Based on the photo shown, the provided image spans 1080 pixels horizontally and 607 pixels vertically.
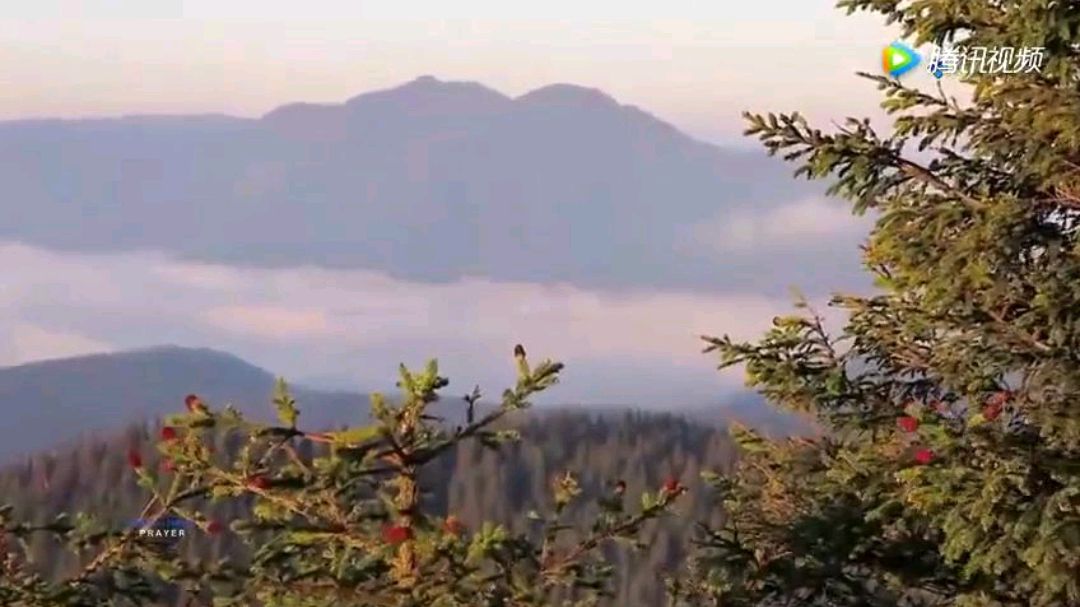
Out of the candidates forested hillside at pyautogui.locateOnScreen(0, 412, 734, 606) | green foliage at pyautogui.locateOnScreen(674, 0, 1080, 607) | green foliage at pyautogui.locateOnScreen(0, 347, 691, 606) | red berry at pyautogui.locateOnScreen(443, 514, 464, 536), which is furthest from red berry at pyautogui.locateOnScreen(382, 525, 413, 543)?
forested hillside at pyautogui.locateOnScreen(0, 412, 734, 606)

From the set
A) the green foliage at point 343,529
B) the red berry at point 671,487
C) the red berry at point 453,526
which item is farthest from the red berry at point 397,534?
the red berry at point 671,487

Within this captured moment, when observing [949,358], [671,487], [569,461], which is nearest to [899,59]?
[949,358]

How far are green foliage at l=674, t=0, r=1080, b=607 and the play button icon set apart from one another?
3.80 ft

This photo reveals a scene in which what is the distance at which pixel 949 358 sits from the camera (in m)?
9.20

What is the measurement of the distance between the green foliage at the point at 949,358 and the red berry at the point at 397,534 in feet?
8.66

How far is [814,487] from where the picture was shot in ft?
32.9

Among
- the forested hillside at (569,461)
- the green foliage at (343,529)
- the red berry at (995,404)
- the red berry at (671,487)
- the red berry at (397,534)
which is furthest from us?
the forested hillside at (569,461)

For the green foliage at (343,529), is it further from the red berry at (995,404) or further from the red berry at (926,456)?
the red berry at (995,404)

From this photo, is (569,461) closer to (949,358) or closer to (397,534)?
(949,358)

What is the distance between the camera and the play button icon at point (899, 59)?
10.7 meters

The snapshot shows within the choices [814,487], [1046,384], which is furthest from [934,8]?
[814,487]

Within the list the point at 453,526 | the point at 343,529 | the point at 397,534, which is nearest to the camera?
the point at 397,534

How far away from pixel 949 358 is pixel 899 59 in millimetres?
2878

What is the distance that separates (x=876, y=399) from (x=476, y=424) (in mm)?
4871
